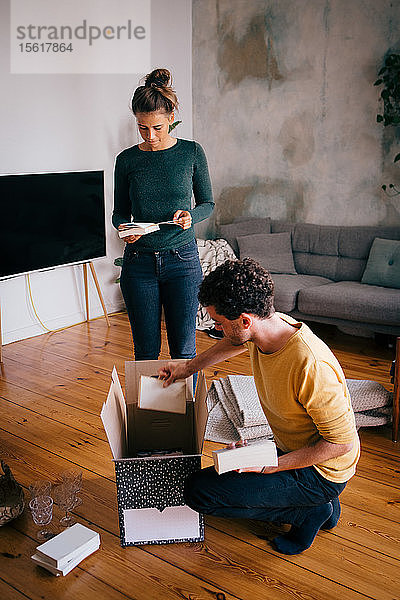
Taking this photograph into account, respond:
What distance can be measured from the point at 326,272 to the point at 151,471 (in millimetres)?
3066

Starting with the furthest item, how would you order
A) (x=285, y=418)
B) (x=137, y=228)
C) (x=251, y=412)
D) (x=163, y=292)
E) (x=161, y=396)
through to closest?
(x=251, y=412), (x=163, y=292), (x=137, y=228), (x=161, y=396), (x=285, y=418)

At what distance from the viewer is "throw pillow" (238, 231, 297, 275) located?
484 cm

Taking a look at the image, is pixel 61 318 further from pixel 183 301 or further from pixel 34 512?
pixel 34 512

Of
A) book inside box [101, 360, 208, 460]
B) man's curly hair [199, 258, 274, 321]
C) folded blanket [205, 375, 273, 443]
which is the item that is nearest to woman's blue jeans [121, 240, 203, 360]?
book inside box [101, 360, 208, 460]

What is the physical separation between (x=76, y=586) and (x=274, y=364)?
3.02 feet

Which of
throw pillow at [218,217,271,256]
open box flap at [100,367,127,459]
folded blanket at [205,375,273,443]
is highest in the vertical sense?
throw pillow at [218,217,271,256]

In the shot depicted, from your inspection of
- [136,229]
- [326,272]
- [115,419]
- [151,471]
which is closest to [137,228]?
[136,229]

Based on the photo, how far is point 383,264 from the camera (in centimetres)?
439

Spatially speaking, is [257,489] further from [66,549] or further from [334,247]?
[334,247]

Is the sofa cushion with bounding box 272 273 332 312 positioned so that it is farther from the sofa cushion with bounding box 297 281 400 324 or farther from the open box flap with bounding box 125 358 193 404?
the open box flap with bounding box 125 358 193 404

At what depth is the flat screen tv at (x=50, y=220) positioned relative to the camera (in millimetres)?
3904

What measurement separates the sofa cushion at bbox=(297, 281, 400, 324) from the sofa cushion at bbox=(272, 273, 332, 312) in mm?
51

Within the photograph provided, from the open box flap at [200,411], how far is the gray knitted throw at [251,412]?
2.21ft

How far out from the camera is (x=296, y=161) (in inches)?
202
